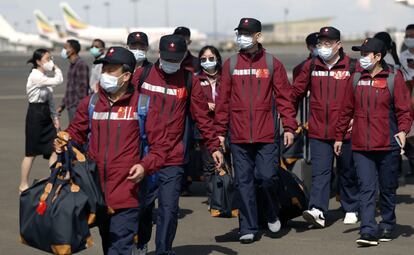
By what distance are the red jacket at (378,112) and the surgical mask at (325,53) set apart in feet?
2.56

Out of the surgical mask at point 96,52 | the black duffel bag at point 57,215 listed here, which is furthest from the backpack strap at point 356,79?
the surgical mask at point 96,52

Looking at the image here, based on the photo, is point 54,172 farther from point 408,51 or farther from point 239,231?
point 408,51

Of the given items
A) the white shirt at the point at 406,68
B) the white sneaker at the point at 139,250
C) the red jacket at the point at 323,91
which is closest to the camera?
the white sneaker at the point at 139,250

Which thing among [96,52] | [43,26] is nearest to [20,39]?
[43,26]

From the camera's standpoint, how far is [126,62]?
639 centimetres

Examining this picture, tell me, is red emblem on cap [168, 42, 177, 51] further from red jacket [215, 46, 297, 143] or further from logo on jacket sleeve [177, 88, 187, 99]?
red jacket [215, 46, 297, 143]

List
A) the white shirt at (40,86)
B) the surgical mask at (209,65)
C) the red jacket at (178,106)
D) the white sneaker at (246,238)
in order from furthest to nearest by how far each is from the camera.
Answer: the white shirt at (40,86), the surgical mask at (209,65), the white sneaker at (246,238), the red jacket at (178,106)

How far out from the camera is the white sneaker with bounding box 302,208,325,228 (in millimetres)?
9227

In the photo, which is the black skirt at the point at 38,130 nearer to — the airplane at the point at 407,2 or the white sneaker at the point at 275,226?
the white sneaker at the point at 275,226

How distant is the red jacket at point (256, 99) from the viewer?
28.7ft

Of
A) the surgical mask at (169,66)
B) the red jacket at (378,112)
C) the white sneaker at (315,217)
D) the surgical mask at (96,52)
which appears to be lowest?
the white sneaker at (315,217)

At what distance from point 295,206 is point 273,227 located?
48cm

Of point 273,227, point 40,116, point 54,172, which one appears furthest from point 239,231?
point 40,116

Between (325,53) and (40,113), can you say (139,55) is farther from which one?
(40,113)
